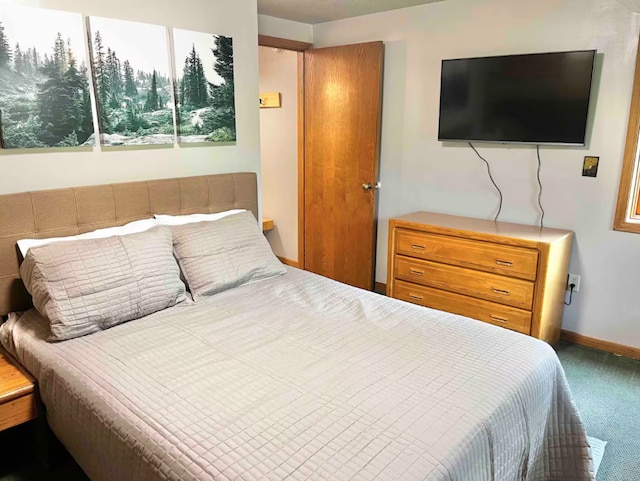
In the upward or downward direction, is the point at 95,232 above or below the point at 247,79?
below

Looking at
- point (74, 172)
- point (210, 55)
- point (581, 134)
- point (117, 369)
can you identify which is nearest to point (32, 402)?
point (117, 369)

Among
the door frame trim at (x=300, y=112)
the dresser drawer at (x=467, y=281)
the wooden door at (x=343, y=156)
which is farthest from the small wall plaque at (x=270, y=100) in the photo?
the dresser drawer at (x=467, y=281)

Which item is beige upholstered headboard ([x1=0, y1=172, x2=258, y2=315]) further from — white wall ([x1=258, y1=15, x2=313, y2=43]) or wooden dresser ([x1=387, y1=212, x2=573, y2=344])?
white wall ([x1=258, y1=15, x2=313, y2=43])

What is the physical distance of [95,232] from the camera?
229cm

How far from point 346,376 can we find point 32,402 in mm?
1243

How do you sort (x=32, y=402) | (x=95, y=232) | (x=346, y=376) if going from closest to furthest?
1. (x=346, y=376)
2. (x=32, y=402)
3. (x=95, y=232)

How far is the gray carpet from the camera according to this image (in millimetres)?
2060

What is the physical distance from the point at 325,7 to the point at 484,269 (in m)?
2.22

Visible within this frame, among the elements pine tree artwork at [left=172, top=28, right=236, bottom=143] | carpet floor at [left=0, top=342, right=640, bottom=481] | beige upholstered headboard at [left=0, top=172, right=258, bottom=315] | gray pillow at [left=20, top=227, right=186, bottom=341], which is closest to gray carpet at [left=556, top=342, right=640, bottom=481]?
carpet floor at [left=0, top=342, right=640, bottom=481]

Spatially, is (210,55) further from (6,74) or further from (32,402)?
(32,402)

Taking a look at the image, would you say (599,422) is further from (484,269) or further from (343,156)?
(343,156)

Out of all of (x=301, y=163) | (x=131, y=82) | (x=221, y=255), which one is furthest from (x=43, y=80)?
(x=301, y=163)

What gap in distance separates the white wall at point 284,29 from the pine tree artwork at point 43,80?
5.79 ft

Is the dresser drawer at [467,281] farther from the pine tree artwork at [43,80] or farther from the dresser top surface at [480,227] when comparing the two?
the pine tree artwork at [43,80]
